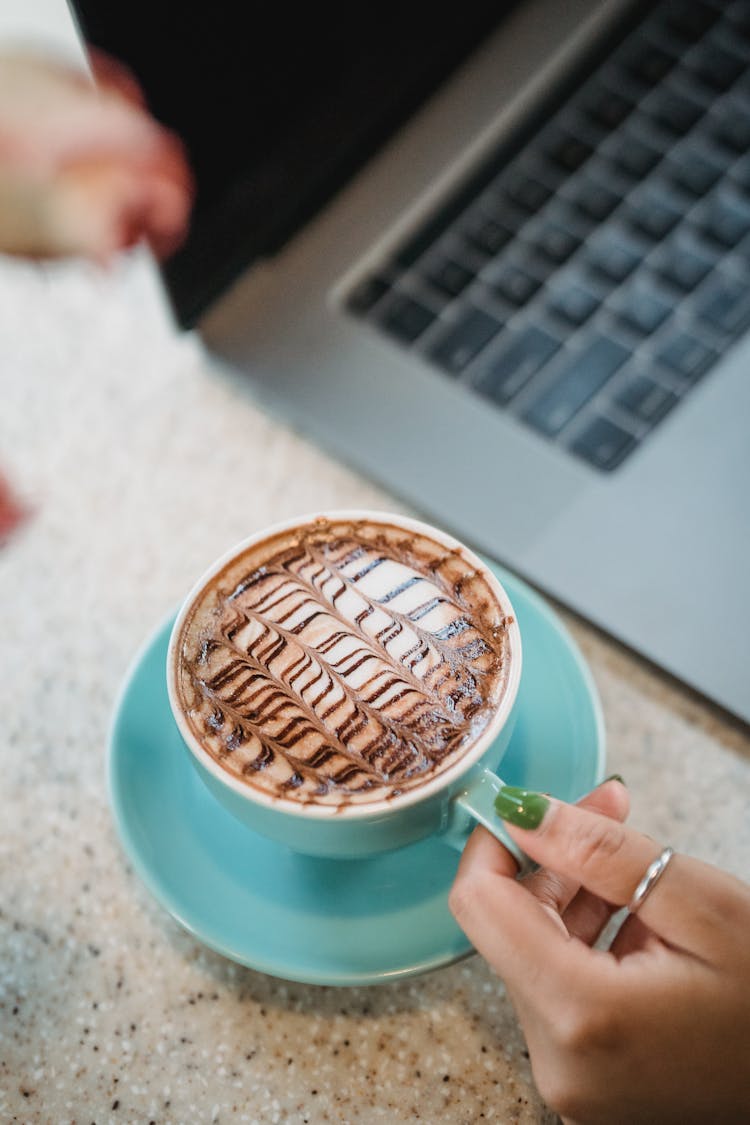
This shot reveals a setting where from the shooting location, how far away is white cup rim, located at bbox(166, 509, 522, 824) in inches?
19.0

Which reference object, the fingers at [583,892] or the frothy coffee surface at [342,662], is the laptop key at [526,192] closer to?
the frothy coffee surface at [342,662]

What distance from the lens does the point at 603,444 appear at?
688 mm

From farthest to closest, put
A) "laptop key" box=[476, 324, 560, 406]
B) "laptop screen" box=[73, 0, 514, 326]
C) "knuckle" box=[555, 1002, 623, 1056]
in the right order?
"laptop key" box=[476, 324, 560, 406] < "laptop screen" box=[73, 0, 514, 326] < "knuckle" box=[555, 1002, 623, 1056]

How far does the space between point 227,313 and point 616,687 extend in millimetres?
364

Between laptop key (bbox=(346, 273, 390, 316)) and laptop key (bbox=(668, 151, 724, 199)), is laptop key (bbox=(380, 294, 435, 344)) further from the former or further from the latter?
laptop key (bbox=(668, 151, 724, 199))

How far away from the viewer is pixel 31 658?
0.69 metres

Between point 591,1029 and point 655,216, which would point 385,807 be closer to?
point 591,1029

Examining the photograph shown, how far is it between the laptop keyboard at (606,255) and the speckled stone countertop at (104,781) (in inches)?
4.8

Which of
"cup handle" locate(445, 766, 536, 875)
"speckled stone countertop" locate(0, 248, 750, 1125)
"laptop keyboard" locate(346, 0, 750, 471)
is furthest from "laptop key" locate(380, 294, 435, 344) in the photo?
"cup handle" locate(445, 766, 536, 875)

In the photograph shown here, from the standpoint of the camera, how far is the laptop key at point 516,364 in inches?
27.9

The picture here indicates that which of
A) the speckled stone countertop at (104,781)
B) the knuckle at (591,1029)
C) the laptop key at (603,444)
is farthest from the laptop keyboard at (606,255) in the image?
the knuckle at (591,1029)

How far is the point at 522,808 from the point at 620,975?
0.08 meters

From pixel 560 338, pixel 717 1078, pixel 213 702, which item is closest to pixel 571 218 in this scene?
pixel 560 338

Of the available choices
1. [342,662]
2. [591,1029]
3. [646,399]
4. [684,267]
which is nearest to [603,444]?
[646,399]
